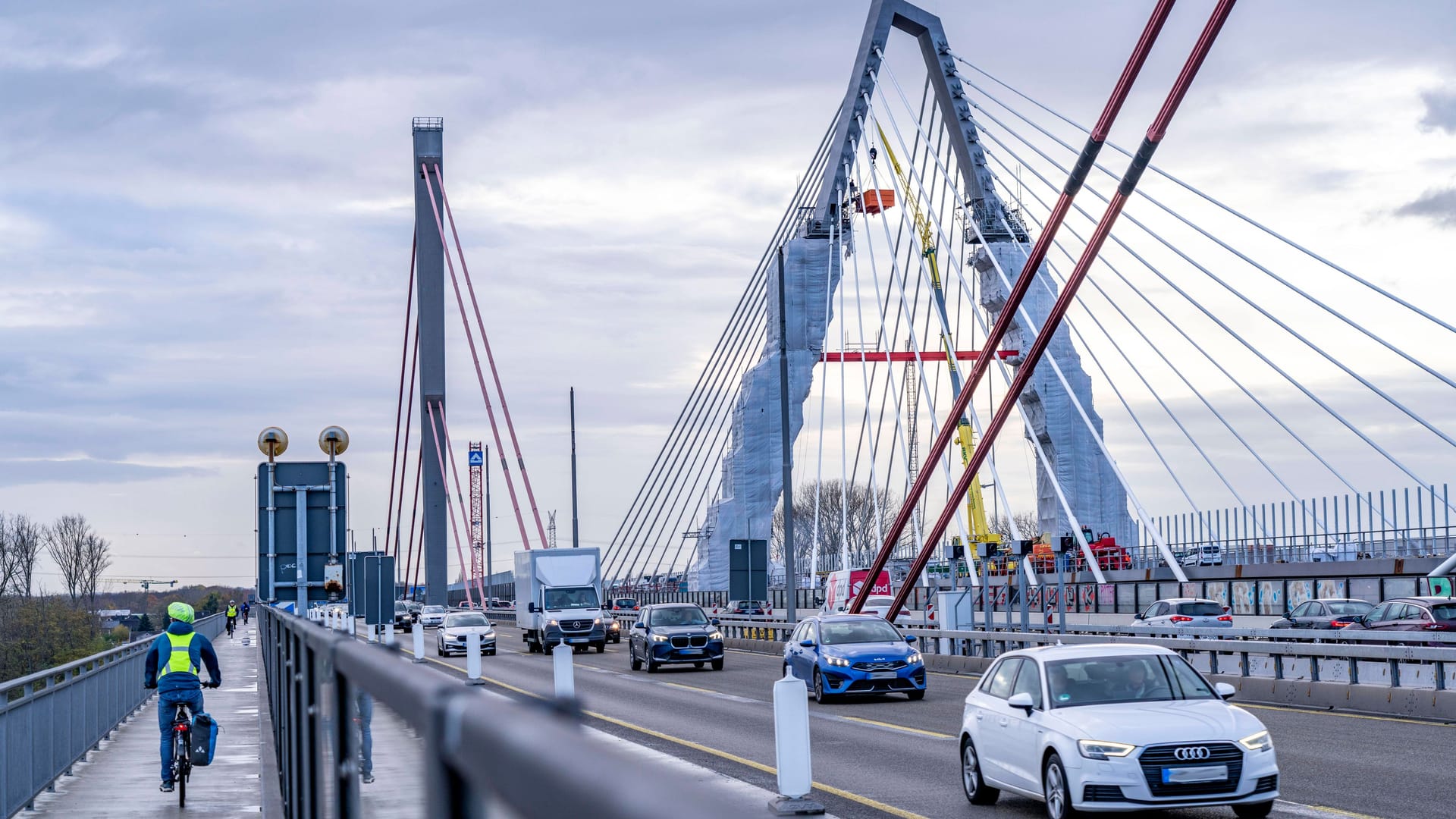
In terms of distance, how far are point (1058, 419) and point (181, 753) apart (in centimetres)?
4330

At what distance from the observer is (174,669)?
13.8m

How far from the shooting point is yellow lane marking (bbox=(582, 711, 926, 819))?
13297 mm

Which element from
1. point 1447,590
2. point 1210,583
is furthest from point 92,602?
point 1447,590

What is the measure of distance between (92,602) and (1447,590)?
143924mm

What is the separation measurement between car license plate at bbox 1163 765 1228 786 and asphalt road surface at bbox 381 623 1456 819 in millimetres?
1050

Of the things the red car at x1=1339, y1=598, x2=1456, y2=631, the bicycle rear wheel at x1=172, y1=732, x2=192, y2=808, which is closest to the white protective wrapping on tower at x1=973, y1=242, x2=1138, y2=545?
the red car at x1=1339, y1=598, x2=1456, y2=631

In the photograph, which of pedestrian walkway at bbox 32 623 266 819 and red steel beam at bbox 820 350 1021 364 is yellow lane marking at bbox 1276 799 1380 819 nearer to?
pedestrian walkway at bbox 32 623 266 819

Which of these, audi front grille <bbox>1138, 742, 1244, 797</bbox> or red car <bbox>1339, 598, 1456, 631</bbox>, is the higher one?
audi front grille <bbox>1138, 742, 1244, 797</bbox>

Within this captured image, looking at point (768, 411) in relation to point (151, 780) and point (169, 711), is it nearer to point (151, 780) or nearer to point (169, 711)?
point (151, 780)

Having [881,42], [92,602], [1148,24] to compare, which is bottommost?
[92,602]

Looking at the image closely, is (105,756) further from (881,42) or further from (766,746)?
(881,42)

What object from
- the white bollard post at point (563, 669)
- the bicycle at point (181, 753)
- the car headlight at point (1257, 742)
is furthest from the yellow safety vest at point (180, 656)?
the car headlight at point (1257, 742)

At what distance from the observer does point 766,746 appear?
18734 millimetres

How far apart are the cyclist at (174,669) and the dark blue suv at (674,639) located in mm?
22991
